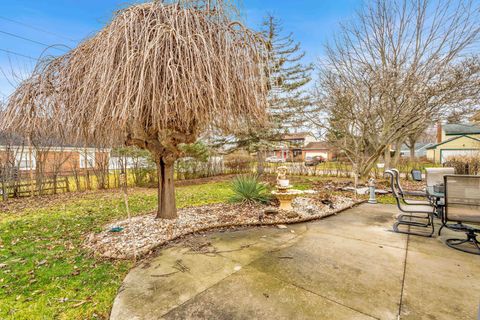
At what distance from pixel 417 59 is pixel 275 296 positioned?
397 inches

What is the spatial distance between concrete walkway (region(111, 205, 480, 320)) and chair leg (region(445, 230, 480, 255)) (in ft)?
0.44

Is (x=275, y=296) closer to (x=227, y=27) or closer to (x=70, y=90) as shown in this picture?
(x=227, y=27)

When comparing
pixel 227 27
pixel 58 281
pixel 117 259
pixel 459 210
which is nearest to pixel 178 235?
pixel 117 259

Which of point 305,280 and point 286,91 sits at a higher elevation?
point 286,91

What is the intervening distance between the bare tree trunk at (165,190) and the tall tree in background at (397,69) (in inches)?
256

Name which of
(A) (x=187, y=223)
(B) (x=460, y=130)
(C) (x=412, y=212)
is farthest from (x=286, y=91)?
(B) (x=460, y=130)

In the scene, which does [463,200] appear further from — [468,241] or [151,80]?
[151,80]

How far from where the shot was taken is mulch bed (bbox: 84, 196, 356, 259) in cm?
349

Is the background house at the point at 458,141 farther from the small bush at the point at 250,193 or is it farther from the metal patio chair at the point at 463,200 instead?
the metal patio chair at the point at 463,200

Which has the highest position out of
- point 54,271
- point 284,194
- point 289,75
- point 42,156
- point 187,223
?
point 289,75

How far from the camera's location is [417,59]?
333 inches

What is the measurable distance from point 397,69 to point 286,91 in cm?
548

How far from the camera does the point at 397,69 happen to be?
8.59 meters

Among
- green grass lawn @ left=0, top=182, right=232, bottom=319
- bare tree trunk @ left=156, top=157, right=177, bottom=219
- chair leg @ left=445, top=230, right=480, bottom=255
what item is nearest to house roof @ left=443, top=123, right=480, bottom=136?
chair leg @ left=445, top=230, right=480, bottom=255
